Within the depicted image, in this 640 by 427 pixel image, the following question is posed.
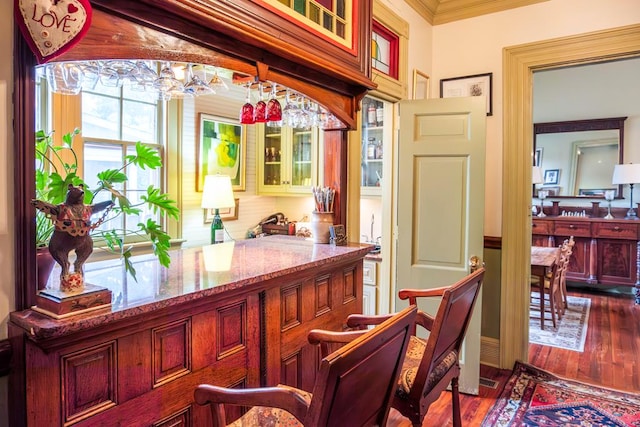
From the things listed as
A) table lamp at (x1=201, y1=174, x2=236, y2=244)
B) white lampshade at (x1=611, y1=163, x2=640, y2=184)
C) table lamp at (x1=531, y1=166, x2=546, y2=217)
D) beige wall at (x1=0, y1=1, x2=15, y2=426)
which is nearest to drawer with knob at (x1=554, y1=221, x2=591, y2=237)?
table lamp at (x1=531, y1=166, x2=546, y2=217)

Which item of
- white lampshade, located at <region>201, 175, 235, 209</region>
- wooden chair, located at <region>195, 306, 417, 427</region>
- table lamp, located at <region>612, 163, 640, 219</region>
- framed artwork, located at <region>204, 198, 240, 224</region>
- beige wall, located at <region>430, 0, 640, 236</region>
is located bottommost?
wooden chair, located at <region>195, 306, 417, 427</region>

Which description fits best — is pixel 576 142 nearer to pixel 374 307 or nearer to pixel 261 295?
pixel 374 307

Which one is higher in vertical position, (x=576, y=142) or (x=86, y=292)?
(x=576, y=142)

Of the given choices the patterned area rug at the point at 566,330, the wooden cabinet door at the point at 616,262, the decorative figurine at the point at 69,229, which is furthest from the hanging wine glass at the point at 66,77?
the wooden cabinet door at the point at 616,262

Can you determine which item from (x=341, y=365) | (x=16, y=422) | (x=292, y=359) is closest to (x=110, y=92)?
(x=292, y=359)

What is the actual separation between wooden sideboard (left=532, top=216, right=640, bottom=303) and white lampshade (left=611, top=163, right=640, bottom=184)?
0.52 meters

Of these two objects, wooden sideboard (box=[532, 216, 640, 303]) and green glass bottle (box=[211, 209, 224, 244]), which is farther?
wooden sideboard (box=[532, 216, 640, 303])

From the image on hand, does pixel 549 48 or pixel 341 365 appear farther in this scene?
pixel 549 48

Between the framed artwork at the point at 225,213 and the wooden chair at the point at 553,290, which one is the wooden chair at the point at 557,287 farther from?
the framed artwork at the point at 225,213

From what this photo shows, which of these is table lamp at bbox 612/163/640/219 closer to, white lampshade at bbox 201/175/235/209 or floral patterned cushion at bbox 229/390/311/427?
white lampshade at bbox 201/175/235/209

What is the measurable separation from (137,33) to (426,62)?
9.39ft

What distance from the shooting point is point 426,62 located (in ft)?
11.7

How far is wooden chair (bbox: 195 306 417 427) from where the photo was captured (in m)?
0.94

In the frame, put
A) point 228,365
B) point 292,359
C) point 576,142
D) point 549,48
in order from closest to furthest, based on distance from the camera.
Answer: point 228,365
point 292,359
point 549,48
point 576,142
